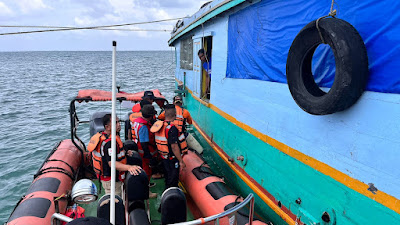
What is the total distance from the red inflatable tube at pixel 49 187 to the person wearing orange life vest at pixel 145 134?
1.51 m

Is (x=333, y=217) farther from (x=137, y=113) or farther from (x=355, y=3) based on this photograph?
(x=137, y=113)

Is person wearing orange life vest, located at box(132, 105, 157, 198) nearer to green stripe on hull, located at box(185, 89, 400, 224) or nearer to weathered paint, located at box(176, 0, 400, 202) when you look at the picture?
green stripe on hull, located at box(185, 89, 400, 224)

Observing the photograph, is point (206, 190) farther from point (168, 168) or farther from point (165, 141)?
point (165, 141)

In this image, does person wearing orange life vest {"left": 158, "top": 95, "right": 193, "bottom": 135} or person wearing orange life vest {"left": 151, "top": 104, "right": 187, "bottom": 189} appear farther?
person wearing orange life vest {"left": 158, "top": 95, "right": 193, "bottom": 135}

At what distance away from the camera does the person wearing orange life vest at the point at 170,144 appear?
4633mm

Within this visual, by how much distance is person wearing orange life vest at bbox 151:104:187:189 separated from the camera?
4.63 meters

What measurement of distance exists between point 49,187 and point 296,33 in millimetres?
4661

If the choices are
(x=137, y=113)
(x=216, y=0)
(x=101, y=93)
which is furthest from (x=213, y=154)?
(x=216, y=0)

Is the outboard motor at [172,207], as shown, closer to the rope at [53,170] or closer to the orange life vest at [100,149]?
the orange life vest at [100,149]

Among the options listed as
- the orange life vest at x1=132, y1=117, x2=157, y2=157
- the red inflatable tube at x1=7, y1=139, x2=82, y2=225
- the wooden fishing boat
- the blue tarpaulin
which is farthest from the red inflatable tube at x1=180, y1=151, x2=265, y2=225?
the red inflatable tube at x1=7, y1=139, x2=82, y2=225

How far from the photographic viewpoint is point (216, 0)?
591 cm

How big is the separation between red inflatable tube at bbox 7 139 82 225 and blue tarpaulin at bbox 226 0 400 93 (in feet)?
12.4

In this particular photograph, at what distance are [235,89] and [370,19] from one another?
2.85 meters

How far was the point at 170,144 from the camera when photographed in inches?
185
